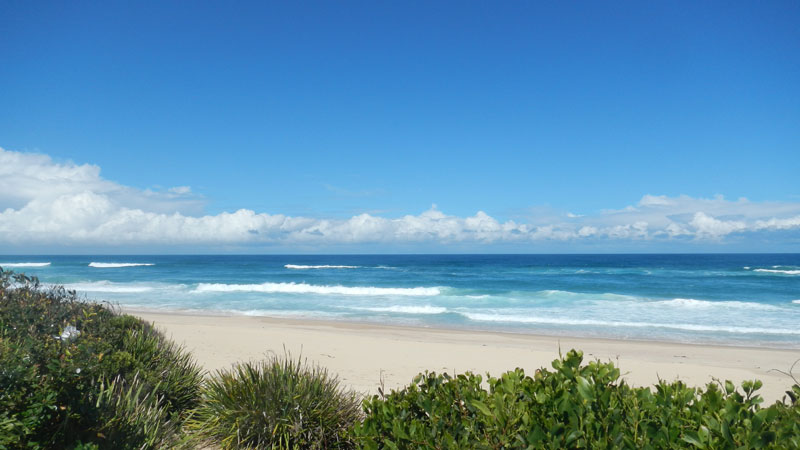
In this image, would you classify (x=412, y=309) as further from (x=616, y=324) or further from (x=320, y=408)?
(x=320, y=408)

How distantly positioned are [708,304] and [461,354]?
18.8 m

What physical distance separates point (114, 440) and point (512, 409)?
8.61 ft

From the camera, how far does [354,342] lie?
11516mm

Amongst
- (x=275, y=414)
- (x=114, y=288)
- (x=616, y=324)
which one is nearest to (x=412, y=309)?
(x=616, y=324)

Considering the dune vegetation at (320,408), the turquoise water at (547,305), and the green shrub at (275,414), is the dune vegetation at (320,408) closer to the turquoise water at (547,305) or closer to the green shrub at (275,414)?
the green shrub at (275,414)

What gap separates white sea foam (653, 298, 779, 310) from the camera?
73.2 feet

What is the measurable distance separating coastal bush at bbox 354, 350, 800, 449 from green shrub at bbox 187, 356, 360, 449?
1.28m

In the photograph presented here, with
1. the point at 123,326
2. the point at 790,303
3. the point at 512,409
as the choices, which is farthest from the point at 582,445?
the point at 790,303

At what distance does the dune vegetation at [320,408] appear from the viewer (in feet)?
7.11

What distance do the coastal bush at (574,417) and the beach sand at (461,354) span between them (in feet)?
14.8

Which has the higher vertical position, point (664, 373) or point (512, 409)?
point (512, 409)

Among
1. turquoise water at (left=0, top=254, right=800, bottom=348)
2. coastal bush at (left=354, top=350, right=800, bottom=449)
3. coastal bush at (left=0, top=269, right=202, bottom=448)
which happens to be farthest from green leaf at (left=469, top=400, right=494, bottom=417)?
turquoise water at (left=0, top=254, right=800, bottom=348)

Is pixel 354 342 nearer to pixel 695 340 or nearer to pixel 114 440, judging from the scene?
pixel 114 440

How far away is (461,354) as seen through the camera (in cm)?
1053
